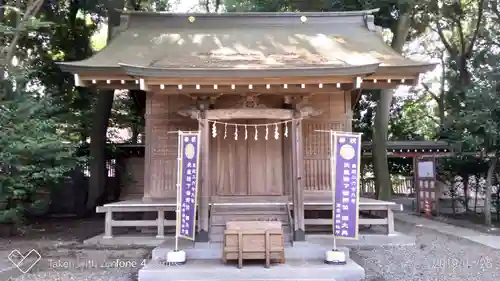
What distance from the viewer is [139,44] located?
31.7 ft

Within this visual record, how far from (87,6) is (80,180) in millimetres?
6031

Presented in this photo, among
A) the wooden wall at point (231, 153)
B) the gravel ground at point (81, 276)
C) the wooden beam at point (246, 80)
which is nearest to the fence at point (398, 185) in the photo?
the wooden wall at point (231, 153)

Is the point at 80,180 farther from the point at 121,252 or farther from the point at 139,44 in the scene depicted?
the point at 121,252

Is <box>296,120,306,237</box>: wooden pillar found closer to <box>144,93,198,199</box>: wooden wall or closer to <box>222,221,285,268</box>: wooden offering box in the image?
<box>222,221,285,268</box>: wooden offering box

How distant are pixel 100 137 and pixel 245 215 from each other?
7.54m

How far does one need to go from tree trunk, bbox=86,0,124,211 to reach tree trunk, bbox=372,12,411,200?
8.96 meters

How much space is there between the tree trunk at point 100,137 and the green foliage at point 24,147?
167 inches

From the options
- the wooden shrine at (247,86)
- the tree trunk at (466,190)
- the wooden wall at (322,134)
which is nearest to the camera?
the wooden shrine at (247,86)

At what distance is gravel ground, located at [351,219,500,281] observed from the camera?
5863mm

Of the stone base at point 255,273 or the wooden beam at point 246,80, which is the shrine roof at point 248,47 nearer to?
the wooden beam at point 246,80

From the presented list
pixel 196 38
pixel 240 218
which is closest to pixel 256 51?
pixel 196 38

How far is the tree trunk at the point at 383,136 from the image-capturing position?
12961 mm

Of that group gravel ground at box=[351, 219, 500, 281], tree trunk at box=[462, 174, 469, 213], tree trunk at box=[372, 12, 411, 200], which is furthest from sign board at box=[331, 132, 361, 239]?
tree trunk at box=[462, 174, 469, 213]

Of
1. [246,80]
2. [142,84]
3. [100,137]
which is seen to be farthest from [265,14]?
[100,137]
